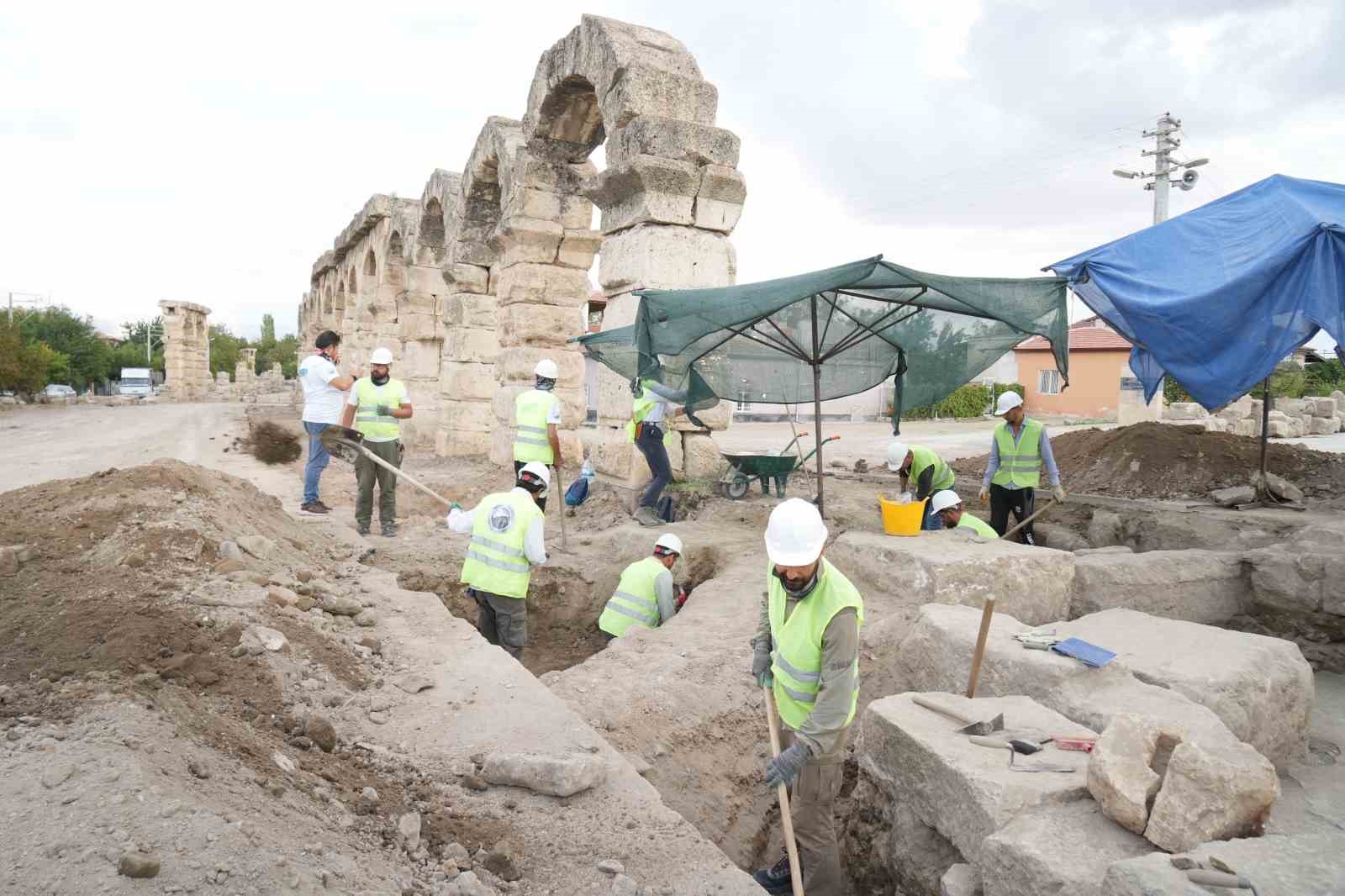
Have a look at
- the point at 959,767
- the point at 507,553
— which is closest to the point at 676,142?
the point at 507,553

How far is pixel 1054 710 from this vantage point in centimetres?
352

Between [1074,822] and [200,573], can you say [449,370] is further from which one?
[1074,822]

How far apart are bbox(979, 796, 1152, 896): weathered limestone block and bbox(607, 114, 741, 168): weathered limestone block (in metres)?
6.32

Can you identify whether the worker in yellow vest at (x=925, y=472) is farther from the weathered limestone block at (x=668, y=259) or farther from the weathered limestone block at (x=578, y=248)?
the weathered limestone block at (x=578, y=248)

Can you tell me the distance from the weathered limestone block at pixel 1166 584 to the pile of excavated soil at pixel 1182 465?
366cm

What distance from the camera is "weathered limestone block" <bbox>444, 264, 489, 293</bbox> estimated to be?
42.2ft

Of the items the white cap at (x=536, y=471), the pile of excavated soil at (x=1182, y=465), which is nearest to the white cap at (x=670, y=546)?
the white cap at (x=536, y=471)

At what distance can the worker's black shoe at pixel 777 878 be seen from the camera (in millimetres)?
3289

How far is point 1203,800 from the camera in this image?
2289 mm

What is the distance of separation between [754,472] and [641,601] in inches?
108

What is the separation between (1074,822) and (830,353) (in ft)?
14.6

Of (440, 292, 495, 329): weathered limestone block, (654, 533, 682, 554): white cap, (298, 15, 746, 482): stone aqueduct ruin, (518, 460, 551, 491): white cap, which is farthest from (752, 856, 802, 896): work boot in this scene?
(440, 292, 495, 329): weathered limestone block

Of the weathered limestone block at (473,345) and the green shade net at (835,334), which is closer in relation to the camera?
the green shade net at (835,334)

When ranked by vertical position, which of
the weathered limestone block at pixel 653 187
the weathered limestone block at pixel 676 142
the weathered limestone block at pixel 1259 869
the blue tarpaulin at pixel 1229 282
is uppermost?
the weathered limestone block at pixel 676 142
